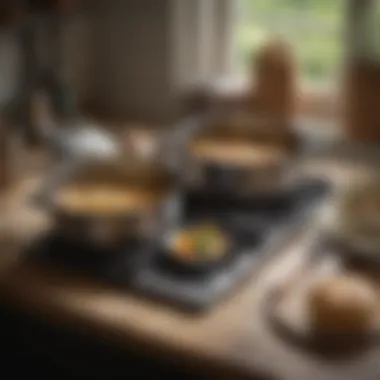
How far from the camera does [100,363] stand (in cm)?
141

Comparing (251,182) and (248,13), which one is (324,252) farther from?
(248,13)

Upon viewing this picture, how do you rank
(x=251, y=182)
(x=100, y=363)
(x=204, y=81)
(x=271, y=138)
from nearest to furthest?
1. (x=100, y=363)
2. (x=251, y=182)
3. (x=271, y=138)
4. (x=204, y=81)

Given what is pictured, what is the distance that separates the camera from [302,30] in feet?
6.68

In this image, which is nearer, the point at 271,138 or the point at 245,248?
the point at 245,248

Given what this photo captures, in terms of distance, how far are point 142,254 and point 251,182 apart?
0.24 m

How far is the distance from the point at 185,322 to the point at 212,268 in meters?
0.11

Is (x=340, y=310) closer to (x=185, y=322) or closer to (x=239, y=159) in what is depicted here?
(x=185, y=322)

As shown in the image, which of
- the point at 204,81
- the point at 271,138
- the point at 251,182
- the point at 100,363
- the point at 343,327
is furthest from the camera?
the point at 204,81

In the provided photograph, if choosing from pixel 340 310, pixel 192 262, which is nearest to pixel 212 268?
pixel 192 262

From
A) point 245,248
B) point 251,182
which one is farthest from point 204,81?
point 245,248

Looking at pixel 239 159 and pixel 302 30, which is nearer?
pixel 239 159

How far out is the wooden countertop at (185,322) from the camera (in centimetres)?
124

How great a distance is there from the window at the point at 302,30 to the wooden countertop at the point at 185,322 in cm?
54

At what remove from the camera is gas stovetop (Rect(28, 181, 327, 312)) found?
1.39m
